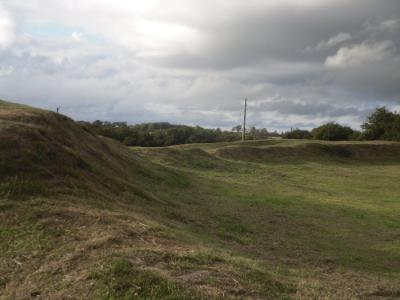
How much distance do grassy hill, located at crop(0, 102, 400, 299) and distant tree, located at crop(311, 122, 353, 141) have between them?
117 feet

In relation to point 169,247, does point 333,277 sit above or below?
below

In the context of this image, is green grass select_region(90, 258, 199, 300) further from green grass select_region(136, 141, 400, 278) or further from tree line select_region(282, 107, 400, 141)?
tree line select_region(282, 107, 400, 141)

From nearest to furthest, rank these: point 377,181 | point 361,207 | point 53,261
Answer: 1. point 53,261
2. point 361,207
3. point 377,181

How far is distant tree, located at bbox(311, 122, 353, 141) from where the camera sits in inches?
2355

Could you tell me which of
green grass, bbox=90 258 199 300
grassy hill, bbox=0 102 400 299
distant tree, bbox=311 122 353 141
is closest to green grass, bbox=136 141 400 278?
grassy hill, bbox=0 102 400 299

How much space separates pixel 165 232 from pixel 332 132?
178ft

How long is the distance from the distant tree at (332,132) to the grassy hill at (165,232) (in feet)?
117

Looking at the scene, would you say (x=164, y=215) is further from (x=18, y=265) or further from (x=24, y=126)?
(x=18, y=265)

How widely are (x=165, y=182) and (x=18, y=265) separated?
12916mm

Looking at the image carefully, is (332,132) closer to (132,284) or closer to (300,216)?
(300,216)

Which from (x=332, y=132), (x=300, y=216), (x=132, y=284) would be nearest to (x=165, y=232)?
(x=132, y=284)

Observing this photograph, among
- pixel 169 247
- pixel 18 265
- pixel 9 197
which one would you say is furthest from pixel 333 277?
pixel 9 197

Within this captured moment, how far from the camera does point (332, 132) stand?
60094 mm

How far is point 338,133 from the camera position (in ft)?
199
